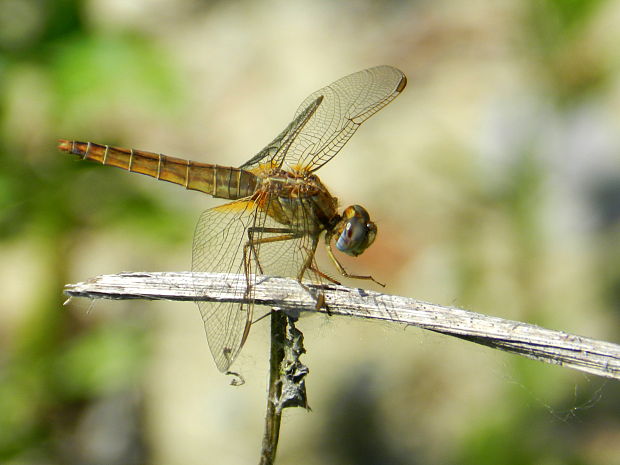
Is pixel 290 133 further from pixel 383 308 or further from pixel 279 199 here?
pixel 383 308

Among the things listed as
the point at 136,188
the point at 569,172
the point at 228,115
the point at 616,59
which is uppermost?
the point at 228,115

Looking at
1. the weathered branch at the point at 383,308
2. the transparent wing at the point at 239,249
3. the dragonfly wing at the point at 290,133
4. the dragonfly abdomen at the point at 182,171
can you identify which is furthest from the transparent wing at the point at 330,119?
the weathered branch at the point at 383,308

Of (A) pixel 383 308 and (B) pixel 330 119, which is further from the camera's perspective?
(B) pixel 330 119

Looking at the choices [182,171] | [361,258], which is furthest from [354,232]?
[361,258]

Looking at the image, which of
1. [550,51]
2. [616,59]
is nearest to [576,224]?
[616,59]

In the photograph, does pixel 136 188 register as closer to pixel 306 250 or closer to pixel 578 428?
pixel 306 250

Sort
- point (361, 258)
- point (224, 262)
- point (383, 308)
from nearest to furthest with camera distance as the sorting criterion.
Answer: point (383, 308), point (224, 262), point (361, 258)

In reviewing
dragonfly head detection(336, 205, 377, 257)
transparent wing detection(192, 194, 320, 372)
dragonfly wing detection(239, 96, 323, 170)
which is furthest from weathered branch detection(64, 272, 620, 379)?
dragonfly wing detection(239, 96, 323, 170)
